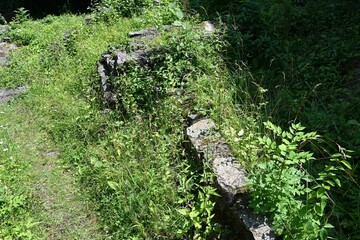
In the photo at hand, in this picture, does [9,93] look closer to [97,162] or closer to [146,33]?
[146,33]

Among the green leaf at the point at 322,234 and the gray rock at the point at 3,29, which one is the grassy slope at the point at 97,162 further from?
the gray rock at the point at 3,29

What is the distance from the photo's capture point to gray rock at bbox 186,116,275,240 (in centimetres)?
277

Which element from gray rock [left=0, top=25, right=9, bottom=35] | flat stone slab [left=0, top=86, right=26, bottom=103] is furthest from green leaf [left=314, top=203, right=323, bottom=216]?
gray rock [left=0, top=25, right=9, bottom=35]

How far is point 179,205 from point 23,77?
4.90 meters

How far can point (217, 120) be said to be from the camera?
3.91m

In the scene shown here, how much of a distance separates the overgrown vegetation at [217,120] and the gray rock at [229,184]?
0.10 meters

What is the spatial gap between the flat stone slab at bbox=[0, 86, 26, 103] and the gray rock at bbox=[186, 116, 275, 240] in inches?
160

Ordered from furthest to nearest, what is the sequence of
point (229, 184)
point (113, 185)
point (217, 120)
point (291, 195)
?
point (217, 120) → point (113, 185) → point (229, 184) → point (291, 195)

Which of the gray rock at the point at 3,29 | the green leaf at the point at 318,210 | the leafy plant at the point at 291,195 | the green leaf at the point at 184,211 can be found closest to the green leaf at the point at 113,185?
the green leaf at the point at 184,211

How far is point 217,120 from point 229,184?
0.95 metres

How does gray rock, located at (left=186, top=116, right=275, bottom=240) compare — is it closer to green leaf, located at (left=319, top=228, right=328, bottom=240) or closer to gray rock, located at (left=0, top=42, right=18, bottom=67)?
green leaf, located at (left=319, top=228, right=328, bottom=240)

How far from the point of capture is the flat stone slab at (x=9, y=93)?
664 cm

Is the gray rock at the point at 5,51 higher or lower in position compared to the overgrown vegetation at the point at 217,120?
lower

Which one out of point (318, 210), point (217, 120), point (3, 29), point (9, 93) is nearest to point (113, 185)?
point (217, 120)
